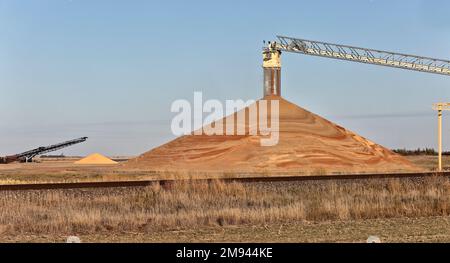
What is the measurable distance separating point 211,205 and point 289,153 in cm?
2730

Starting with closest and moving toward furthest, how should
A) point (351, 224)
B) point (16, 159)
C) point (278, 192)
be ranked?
point (351, 224) → point (278, 192) → point (16, 159)

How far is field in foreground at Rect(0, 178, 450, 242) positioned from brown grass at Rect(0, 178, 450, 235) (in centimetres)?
3

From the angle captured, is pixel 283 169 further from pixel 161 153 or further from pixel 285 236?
pixel 285 236

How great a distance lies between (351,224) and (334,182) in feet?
39.3

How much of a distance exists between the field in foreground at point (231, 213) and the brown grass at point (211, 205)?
0.03 meters

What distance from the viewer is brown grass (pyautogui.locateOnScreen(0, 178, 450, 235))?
15.6 metres

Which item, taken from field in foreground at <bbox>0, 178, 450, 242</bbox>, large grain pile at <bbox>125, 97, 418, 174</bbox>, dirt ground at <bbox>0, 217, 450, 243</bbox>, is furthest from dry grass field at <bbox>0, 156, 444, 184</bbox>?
dirt ground at <bbox>0, 217, 450, 243</bbox>

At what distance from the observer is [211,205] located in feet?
64.7

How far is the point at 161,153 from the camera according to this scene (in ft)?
167

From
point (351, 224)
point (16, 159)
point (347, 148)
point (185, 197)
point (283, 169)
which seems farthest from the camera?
point (16, 159)

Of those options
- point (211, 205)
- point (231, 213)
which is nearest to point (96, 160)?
point (211, 205)

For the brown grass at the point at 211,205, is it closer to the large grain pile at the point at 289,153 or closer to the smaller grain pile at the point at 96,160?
the large grain pile at the point at 289,153

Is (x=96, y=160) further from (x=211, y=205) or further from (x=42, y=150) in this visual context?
(x=211, y=205)
